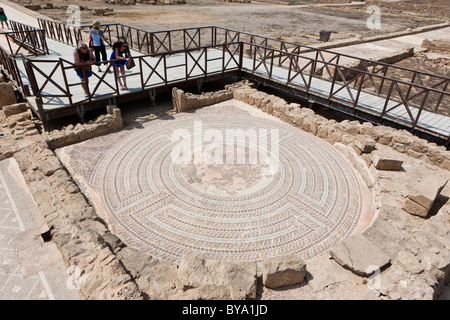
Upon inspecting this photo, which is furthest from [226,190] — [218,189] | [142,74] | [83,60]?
[83,60]

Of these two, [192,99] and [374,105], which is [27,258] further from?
[374,105]

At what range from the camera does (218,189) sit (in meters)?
6.36

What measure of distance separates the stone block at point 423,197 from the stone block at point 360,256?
1534mm

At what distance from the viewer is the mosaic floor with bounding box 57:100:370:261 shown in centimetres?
520

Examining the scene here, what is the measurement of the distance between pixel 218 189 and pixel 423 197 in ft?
12.6

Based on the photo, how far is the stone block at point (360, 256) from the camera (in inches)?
169

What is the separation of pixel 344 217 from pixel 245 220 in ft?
6.37

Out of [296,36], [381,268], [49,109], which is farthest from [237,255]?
[296,36]

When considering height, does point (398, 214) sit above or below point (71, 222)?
below

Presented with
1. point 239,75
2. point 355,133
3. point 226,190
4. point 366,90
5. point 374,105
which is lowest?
point 226,190

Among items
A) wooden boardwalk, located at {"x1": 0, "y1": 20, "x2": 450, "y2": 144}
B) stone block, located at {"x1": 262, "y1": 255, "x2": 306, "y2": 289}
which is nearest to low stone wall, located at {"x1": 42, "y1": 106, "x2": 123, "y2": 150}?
wooden boardwalk, located at {"x1": 0, "y1": 20, "x2": 450, "y2": 144}

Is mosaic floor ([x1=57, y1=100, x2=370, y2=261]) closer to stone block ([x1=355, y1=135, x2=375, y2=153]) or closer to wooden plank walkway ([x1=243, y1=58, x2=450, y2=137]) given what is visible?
stone block ([x1=355, y1=135, x2=375, y2=153])

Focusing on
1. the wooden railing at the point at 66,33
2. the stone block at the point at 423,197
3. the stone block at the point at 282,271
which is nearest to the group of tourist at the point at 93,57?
the wooden railing at the point at 66,33

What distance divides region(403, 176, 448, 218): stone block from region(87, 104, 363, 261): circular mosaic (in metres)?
0.90
